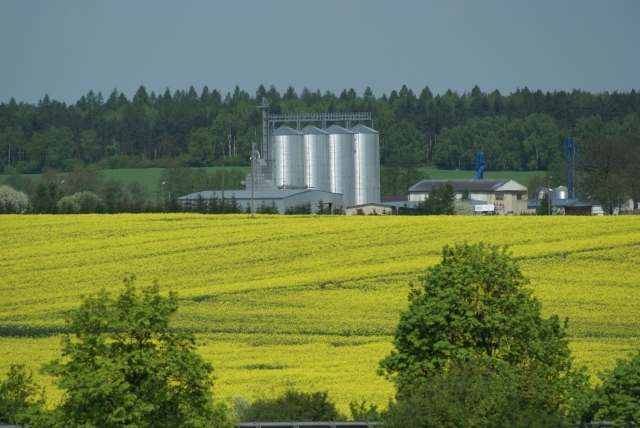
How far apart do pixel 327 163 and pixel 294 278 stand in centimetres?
4353

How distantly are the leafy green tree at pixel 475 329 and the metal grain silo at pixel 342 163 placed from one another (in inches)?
2536

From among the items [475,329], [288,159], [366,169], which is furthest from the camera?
[366,169]

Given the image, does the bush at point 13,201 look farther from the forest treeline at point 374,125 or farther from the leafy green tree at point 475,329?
the forest treeline at point 374,125

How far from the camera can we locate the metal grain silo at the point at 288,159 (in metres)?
88.1

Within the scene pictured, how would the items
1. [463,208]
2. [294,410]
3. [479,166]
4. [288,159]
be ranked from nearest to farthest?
[294,410], [463,208], [288,159], [479,166]

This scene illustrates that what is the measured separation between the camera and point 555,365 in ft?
76.3

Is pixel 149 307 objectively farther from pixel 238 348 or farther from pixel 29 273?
pixel 29 273

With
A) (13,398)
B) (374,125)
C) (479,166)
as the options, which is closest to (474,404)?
(13,398)

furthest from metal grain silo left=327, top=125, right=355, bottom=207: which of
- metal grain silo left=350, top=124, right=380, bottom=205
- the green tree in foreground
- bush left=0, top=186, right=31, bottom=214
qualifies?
the green tree in foreground

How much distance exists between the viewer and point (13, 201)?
8069 cm

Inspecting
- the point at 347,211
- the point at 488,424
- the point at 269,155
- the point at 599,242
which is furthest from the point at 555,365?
the point at 269,155

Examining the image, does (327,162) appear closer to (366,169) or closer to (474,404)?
(366,169)

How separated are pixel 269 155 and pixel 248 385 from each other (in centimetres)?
6062

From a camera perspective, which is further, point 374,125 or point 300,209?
point 374,125
